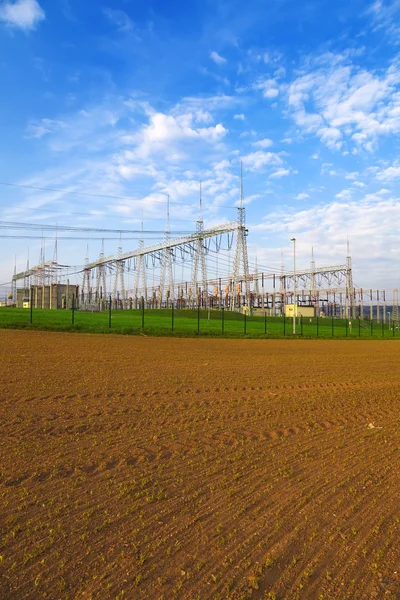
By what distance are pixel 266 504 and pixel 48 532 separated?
2.04 meters

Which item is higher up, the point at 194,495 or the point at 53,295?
the point at 53,295

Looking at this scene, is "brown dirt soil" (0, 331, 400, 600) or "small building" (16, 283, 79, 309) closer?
"brown dirt soil" (0, 331, 400, 600)

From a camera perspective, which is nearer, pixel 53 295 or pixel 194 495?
pixel 194 495

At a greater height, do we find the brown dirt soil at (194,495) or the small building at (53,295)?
the small building at (53,295)

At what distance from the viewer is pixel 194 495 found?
455 cm

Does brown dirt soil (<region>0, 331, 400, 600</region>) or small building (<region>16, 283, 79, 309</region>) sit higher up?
small building (<region>16, 283, 79, 309</region>)

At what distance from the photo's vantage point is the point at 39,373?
11383 millimetres

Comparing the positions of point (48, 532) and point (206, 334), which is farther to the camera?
point (206, 334)

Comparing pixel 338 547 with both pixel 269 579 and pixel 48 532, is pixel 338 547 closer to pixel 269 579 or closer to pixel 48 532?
pixel 269 579

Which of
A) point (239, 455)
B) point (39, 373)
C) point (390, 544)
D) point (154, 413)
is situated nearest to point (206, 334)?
point (39, 373)

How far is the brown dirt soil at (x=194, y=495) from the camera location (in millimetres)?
3254

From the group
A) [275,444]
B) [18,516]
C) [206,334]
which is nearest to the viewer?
[18,516]

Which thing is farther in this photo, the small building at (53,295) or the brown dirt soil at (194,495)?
the small building at (53,295)

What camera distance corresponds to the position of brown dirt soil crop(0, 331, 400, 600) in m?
3.25
